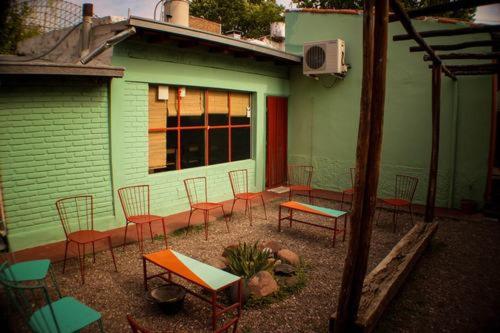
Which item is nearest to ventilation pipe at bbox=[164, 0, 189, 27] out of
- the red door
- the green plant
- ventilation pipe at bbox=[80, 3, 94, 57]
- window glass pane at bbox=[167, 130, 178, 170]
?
ventilation pipe at bbox=[80, 3, 94, 57]

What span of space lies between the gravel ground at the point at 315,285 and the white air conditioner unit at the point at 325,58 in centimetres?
402

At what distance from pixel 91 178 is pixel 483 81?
767 centimetres

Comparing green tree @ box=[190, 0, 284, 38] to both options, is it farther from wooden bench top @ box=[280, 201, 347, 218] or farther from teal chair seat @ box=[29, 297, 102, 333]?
teal chair seat @ box=[29, 297, 102, 333]

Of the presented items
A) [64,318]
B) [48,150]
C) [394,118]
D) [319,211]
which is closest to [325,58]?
[394,118]

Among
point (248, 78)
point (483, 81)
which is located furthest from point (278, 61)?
point (483, 81)

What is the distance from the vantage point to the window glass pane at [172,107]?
6672 mm

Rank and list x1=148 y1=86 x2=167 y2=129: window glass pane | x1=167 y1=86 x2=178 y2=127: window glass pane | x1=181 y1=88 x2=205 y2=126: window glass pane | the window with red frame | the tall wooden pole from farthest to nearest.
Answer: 1. x1=181 y1=88 x2=205 y2=126: window glass pane
2. x1=167 y1=86 x2=178 y2=127: window glass pane
3. the window with red frame
4. x1=148 y1=86 x2=167 y2=129: window glass pane
5. the tall wooden pole

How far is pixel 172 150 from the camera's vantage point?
6.78 m

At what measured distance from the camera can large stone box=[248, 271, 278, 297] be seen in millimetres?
3867

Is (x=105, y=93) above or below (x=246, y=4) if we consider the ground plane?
below

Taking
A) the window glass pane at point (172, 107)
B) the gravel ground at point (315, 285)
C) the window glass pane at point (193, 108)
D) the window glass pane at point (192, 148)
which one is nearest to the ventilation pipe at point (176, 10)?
the window glass pane at point (193, 108)

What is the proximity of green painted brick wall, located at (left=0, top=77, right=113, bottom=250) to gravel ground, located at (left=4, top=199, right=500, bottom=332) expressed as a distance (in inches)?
37.5

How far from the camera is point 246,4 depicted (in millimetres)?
23625

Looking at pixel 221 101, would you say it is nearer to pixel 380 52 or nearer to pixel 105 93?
pixel 105 93
